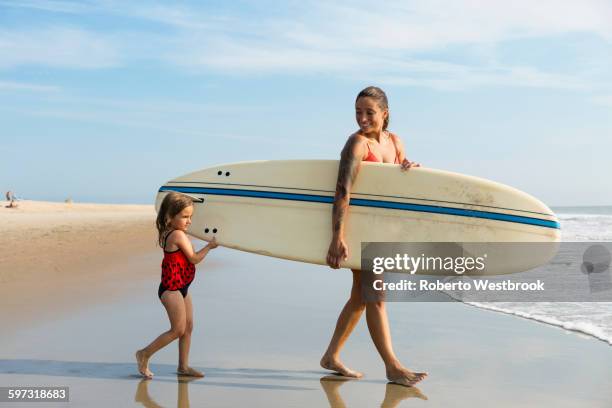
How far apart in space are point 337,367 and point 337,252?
614 mm

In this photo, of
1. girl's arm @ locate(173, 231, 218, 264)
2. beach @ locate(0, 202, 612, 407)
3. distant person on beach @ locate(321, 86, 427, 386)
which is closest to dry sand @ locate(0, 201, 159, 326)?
beach @ locate(0, 202, 612, 407)

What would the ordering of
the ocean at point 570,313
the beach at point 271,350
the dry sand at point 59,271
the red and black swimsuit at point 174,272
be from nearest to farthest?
1. the beach at point 271,350
2. the red and black swimsuit at point 174,272
3. the ocean at point 570,313
4. the dry sand at point 59,271

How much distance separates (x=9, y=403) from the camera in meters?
3.20

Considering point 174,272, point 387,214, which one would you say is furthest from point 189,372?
point 387,214

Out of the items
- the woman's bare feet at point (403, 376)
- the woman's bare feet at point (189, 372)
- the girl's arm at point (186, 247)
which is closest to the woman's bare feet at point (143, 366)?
the woman's bare feet at point (189, 372)

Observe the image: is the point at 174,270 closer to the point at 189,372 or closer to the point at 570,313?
the point at 189,372

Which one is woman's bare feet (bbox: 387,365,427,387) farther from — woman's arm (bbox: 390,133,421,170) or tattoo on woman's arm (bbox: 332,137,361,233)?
woman's arm (bbox: 390,133,421,170)

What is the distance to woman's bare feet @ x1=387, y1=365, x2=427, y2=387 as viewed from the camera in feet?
11.7

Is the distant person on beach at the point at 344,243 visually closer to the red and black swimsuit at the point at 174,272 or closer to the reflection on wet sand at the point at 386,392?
the reflection on wet sand at the point at 386,392

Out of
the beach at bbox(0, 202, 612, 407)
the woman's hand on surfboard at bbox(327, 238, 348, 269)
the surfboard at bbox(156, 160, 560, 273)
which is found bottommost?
the beach at bbox(0, 202, 612, 407)

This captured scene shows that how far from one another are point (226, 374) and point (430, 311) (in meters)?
2.32

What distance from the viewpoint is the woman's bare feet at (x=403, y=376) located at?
11.7 ft

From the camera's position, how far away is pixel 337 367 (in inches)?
147

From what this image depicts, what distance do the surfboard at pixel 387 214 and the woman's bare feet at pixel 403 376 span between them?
0.69 meters
